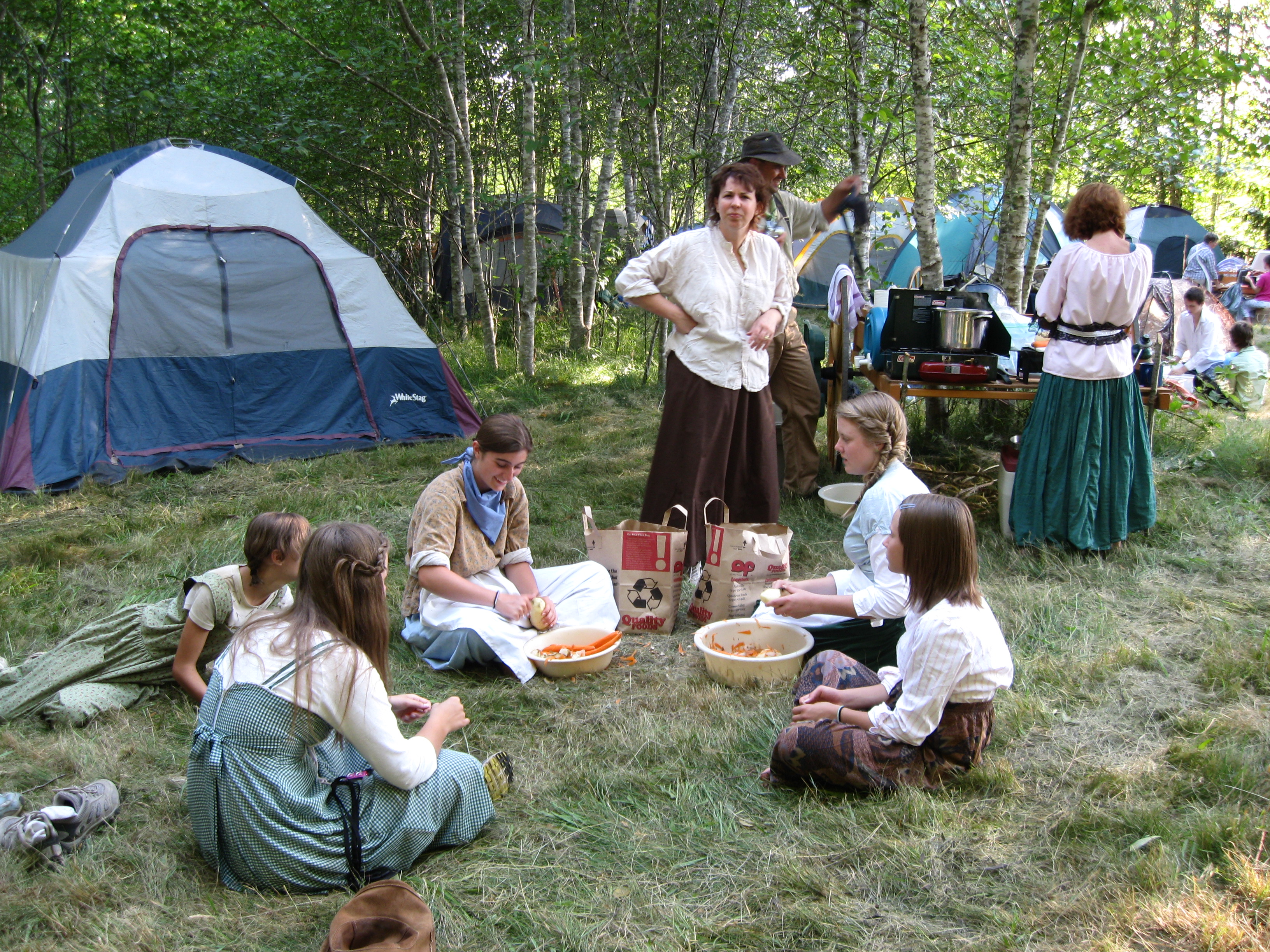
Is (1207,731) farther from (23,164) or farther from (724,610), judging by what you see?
(23,164)

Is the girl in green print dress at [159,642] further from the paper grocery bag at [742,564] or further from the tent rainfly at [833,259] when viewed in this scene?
the tent rainfly at [833,259]

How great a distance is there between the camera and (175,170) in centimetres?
630

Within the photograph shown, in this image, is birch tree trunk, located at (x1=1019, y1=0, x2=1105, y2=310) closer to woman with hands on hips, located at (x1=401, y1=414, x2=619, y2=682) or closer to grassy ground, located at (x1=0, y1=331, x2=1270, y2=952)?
grassy ground, located at (x1=0, y1=331, x2=1270, y2=952)

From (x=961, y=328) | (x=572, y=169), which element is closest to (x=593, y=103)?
(x=572, y=169)

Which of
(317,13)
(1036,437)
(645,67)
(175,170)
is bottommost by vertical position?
(1036,437)

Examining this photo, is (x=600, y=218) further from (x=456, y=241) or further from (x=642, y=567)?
(x=642, y=567)

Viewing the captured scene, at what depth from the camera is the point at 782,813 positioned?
7.29ft

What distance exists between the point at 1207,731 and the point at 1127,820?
618mm

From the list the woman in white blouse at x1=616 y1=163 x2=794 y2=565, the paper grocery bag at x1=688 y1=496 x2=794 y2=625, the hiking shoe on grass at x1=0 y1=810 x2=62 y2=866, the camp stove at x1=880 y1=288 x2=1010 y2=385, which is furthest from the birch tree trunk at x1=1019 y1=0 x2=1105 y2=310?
the hiking shoe on grass at x1=0 y1=810 x2=62 y2=866

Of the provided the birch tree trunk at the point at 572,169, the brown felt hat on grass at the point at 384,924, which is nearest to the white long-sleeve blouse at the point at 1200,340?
the birch tree trunk at the point at 572,169

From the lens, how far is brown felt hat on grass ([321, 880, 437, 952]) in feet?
5.25

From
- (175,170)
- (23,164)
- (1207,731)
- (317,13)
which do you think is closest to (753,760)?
(1207,731)

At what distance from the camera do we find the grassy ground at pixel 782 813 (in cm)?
184

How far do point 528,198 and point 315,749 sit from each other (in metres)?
6.50
